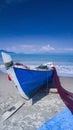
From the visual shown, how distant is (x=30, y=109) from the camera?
4.60 meters

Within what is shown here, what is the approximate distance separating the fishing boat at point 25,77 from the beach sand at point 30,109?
23cm

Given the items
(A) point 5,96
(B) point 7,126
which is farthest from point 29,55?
(B) point 7,126

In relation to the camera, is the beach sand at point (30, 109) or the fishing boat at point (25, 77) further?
the fishing boat at point (25, 77)

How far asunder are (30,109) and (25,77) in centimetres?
96

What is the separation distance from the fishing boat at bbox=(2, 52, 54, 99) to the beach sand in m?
0.23

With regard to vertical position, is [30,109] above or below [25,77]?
below

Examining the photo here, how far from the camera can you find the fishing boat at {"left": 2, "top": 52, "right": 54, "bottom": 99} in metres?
4.80

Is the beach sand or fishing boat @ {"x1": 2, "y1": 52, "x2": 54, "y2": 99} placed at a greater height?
fishing boat @ {"x1": 2, "y1": 52, "x2": 54, "y2": 99}

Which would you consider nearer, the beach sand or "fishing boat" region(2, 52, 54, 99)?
the beach sand

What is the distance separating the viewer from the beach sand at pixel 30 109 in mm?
3830

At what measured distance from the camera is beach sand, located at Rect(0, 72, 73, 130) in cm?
383

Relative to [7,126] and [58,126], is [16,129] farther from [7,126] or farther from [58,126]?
[58,126]

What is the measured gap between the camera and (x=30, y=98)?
5352mm

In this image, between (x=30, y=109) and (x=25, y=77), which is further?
(x=25, y=77)
